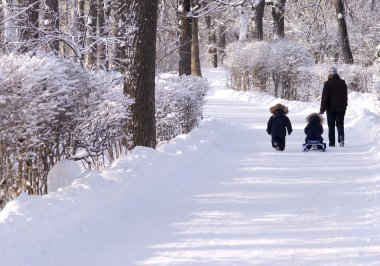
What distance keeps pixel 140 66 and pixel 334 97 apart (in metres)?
5.39

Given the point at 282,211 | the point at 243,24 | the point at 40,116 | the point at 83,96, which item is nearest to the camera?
the point at 40,116

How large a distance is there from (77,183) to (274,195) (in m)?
2.68

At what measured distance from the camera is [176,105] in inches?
528

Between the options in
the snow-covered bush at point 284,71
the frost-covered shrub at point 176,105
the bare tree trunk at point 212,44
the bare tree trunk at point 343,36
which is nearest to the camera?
the frost-covered shrub at point 176,105

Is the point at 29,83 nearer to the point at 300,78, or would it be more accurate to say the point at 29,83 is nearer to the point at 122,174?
the point at 122,174

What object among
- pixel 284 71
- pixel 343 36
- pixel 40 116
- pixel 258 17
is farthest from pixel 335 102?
pixel 258 17

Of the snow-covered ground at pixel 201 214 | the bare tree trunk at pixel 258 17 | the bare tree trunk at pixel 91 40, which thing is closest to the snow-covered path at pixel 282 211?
the snow-covered ground at pixel 201 214

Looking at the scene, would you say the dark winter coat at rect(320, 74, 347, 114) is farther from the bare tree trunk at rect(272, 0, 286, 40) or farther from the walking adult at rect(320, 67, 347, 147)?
the bare tree trunk at rect(272, 0, 286, 40)

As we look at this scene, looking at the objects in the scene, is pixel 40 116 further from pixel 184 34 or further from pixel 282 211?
pixel 184 34

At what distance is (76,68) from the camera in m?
7.22

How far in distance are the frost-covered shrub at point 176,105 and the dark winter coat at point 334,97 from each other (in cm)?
313

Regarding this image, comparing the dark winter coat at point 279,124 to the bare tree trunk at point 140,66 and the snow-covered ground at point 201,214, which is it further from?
the bare tree trunk at point 140,66

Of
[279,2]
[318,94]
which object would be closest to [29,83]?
[318,94]

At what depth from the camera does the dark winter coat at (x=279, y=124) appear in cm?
1281
